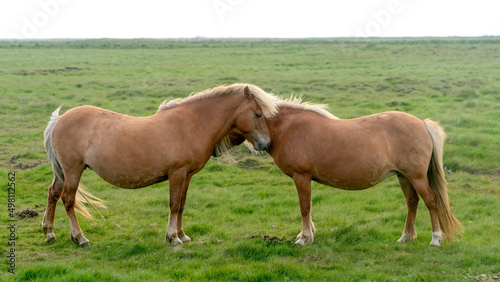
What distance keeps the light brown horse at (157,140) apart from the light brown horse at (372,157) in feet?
1.78

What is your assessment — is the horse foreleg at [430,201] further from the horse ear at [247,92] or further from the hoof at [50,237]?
the hoof at [50,237]

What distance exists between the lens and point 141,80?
23.6 m

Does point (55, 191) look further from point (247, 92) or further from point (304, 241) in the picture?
point (304, 241)

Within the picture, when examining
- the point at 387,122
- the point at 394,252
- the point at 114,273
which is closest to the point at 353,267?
the point at 394,252

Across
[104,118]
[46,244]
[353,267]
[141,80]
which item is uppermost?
[104,118]

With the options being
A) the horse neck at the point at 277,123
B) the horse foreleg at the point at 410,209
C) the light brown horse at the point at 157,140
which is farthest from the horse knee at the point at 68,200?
the horse foreleg at the point at 410,209

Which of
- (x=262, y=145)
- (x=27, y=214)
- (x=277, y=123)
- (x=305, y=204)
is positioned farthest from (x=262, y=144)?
(x=27, y=214)

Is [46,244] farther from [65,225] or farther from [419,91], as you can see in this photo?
[419,91]

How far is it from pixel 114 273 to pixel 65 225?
7.75 ft

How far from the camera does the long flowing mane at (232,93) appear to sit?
587 cm

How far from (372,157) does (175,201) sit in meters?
2.68

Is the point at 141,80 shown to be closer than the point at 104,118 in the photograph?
No

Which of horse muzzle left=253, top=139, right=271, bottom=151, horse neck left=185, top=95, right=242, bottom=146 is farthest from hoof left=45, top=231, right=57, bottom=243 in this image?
horse muzzle left=253, top=139, right=271, bottom=151

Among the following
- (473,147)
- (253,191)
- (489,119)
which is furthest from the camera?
(489,119)
